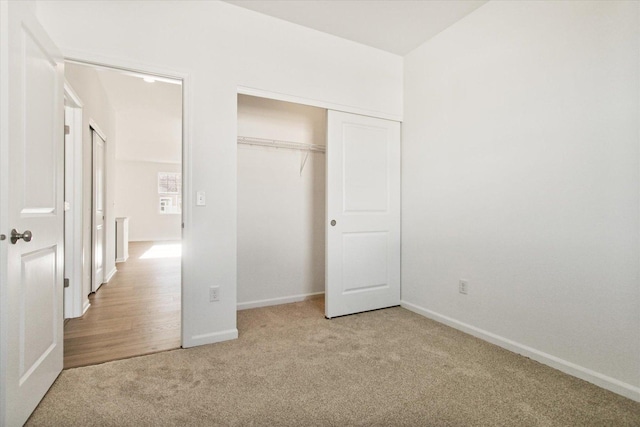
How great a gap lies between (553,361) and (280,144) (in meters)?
2.98

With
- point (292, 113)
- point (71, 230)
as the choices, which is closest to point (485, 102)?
point (292, 113)

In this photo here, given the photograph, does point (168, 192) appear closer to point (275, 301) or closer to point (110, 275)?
Result: point (110, 275)

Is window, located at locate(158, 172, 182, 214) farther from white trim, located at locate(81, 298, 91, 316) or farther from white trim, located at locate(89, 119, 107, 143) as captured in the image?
white trim, located at locate(81, 298, 91, 316)

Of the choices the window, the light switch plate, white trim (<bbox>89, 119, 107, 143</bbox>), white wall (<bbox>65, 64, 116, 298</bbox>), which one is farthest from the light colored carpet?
the window

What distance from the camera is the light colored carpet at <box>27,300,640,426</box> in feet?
4.88

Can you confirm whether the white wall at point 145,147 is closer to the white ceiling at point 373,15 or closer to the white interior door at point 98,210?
the white interior door at point 98,210

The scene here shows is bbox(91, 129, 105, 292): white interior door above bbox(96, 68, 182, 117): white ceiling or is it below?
below

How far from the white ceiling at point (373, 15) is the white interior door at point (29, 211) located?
1513 mm

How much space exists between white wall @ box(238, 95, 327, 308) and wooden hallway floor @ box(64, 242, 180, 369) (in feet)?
2.74

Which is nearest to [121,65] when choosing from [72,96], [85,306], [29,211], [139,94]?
[72,96]

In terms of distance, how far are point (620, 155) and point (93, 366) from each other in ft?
11.4

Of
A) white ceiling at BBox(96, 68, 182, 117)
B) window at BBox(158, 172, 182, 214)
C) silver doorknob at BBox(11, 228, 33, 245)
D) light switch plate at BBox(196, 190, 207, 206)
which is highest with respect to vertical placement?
white ceiling at BBox(96, 68, 182, 117)

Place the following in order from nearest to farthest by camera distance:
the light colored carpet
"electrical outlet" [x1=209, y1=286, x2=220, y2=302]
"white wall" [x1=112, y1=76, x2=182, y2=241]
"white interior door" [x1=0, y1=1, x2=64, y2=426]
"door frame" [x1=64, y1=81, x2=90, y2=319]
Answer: "white interior door" [x1=0, y1=1, x2=64, y2=426] < the light colored carpet < "electrical outlet" [x1=209, y1=286, x2=220, y2=302] < "door frame" [x1=64, y1=81, x2=90, y2=319] < "white wall" [x1=112, y1=76, x2=182, y2=241]

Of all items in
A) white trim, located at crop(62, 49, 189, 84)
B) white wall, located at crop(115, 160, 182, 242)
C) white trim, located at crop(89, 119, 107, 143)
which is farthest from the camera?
white wall, located at crop(115, 160, 182, 242)
